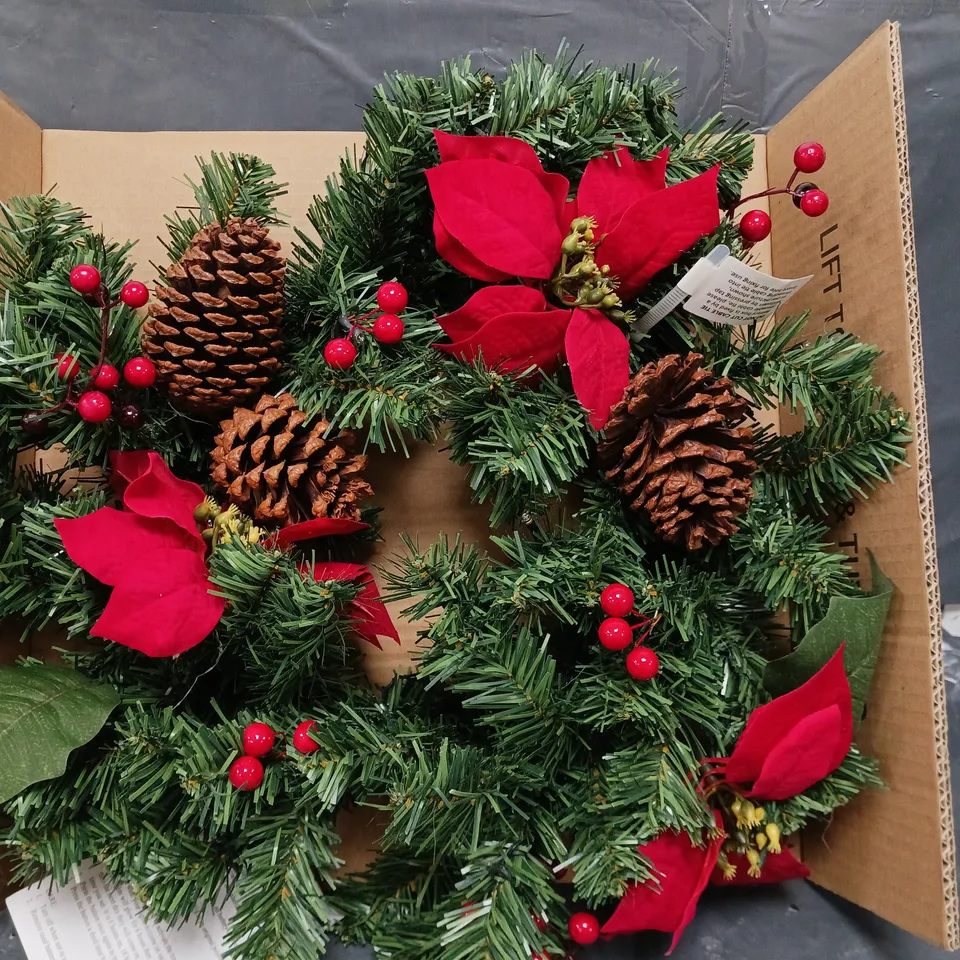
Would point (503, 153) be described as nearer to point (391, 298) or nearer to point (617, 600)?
point (391, 298)

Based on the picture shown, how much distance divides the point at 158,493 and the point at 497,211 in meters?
0.33

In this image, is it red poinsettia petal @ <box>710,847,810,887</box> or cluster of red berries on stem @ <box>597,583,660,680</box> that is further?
red poinsettia petal @ <box>710,847,810,887</box>

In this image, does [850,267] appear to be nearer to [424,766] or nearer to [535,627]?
[535,627]

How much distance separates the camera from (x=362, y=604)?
0.58m

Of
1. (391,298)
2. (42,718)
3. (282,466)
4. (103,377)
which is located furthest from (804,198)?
(42,718)

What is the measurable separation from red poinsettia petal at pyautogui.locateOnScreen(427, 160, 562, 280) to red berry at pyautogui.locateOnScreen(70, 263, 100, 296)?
26cm

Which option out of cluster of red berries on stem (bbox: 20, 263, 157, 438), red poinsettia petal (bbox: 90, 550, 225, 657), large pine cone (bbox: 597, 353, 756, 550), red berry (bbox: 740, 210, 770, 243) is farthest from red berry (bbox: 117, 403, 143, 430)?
red berry (bbox: 740, 210, 770, 243)

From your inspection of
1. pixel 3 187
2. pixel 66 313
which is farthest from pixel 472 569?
pixel 3 187

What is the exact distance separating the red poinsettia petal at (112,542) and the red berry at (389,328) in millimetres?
215

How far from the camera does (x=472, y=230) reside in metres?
0.54

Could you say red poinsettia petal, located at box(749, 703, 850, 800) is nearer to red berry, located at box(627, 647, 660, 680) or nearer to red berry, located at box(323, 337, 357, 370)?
red berry, located at box(627, 647, 660, 680)

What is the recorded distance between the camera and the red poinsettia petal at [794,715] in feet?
1.78

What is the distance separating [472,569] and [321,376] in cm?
19

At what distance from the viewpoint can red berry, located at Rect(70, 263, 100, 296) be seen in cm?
54
